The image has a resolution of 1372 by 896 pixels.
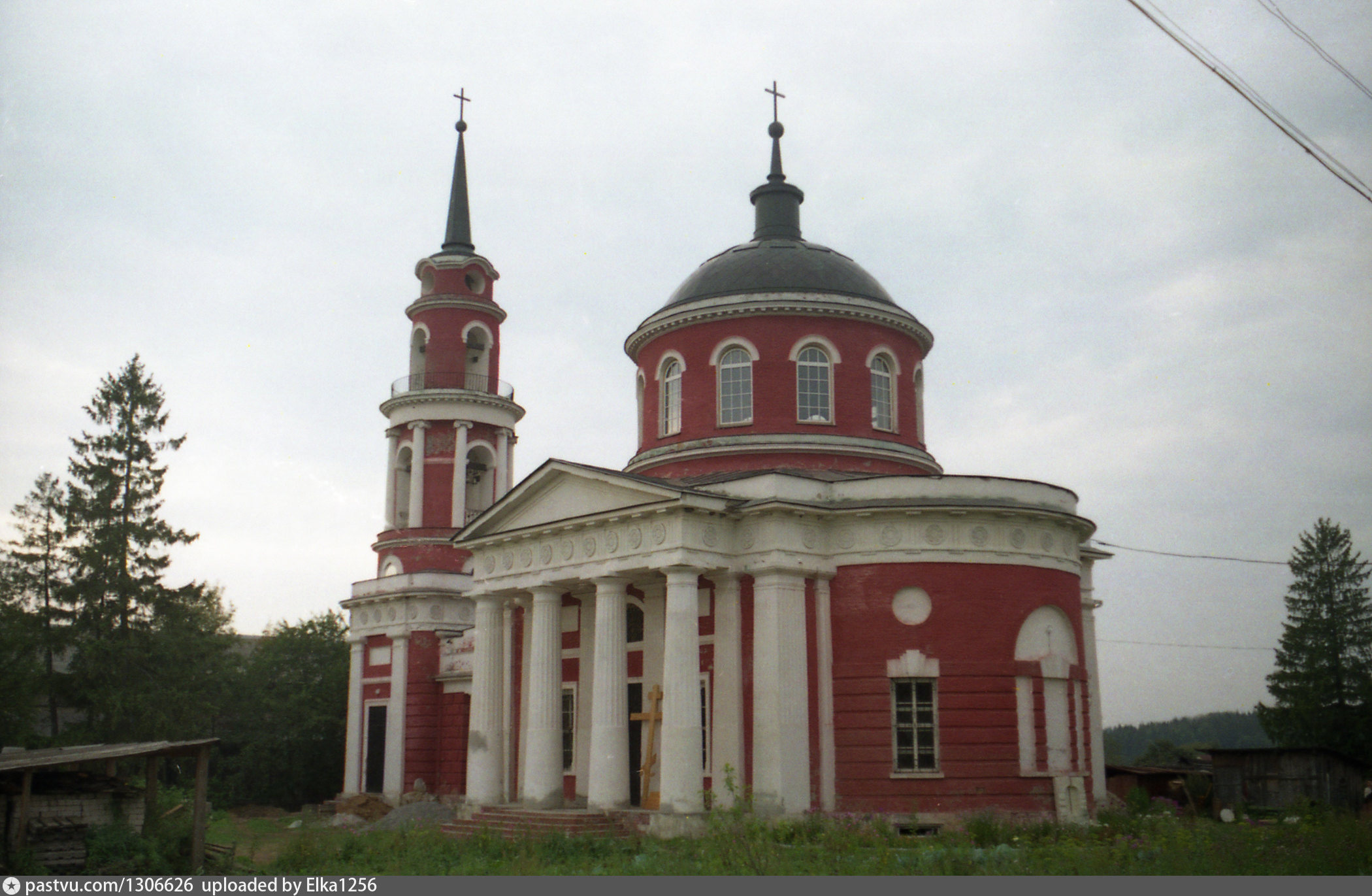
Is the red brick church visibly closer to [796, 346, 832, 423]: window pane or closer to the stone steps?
[796, 346, 832, 423]: window pane

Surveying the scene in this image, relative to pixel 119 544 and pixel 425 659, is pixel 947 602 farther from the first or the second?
pixel 119 544

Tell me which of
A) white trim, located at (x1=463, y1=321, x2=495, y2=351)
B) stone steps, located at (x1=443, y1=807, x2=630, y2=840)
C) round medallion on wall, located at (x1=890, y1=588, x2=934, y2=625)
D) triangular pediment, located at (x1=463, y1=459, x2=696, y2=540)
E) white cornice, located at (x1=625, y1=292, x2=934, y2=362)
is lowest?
stone steps, located at (x1=443, y1=807, x2=630, y2=840)

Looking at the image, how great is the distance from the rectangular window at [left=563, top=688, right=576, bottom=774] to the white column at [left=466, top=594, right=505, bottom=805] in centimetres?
135

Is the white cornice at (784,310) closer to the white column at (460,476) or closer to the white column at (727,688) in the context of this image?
the white column at (727,688)

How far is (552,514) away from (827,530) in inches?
225

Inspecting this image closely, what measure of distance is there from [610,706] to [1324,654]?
34028mm

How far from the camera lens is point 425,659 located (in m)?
35.1

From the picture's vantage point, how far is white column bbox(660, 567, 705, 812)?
70.4ft

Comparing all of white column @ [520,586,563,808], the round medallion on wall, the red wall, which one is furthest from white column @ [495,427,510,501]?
the round medallion on wall

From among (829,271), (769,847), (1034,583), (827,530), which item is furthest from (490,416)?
(769,847)

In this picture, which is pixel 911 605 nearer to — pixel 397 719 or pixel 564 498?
pixel 564 498

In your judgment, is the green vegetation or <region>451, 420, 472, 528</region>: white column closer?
<region>451, 420, 472, 528</region>: white column

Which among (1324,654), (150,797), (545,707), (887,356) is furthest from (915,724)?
(1324,654)

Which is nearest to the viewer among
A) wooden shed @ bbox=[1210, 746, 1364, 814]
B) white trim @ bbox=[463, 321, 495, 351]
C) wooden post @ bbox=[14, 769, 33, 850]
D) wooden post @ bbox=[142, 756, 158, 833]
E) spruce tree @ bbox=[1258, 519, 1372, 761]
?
wooden post @ bbox=[14, 769, 33, 850]
